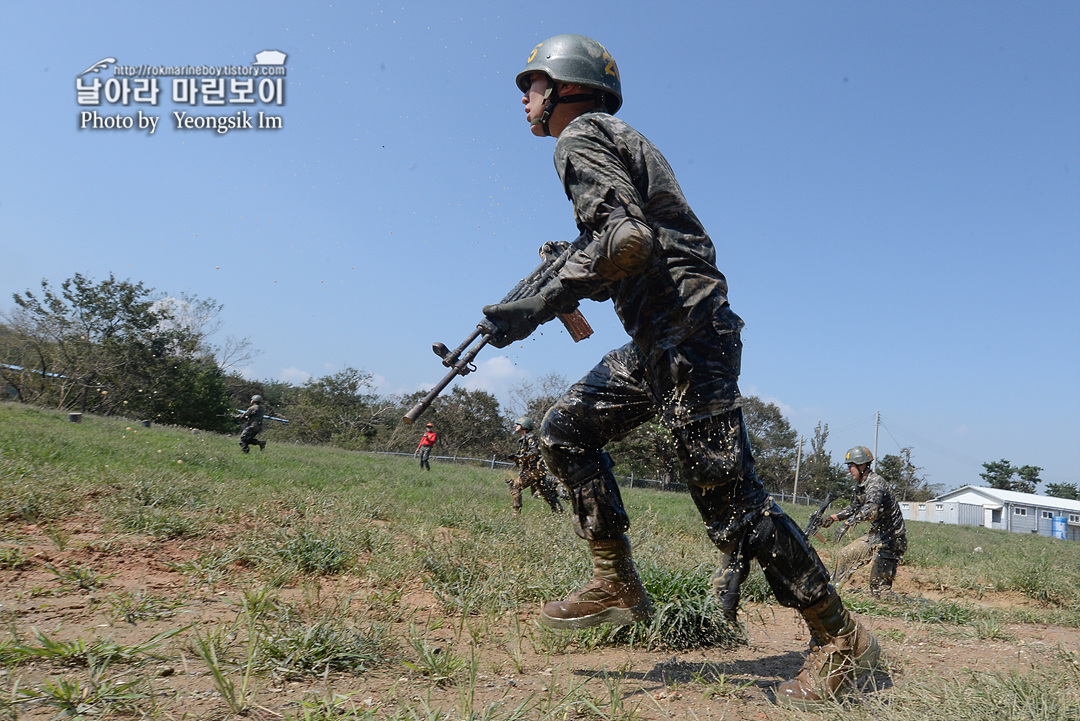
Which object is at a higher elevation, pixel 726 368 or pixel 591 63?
pixel 591 63

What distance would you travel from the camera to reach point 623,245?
6.58ft

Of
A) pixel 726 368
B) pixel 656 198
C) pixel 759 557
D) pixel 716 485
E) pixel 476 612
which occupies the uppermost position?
pixel 656 198

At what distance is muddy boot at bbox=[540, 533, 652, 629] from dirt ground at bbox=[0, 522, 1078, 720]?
0.17 metres

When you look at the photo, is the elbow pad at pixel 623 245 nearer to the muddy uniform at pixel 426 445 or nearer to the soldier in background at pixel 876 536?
the soldier in background at pixel 876 536

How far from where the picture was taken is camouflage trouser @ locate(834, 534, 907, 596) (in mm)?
7219

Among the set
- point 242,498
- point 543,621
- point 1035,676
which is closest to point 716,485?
point 543,621

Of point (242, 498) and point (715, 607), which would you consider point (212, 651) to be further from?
point (242, 498)

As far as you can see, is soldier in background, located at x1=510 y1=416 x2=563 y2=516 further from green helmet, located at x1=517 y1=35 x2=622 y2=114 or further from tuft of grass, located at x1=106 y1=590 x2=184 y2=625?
green helmet, located at x1=517 y1=35 x2=622 y2=114

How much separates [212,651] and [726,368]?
1.87 metres

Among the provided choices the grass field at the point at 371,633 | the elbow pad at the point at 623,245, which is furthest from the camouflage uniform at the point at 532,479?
the elbow pad at the point at 623,245

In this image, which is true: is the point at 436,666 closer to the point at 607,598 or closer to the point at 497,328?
the point at 607,598

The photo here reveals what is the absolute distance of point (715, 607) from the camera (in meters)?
2.92

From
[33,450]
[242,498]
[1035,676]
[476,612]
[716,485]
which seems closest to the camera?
[1035,676]

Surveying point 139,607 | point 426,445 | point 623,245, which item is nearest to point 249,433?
point 426,445
